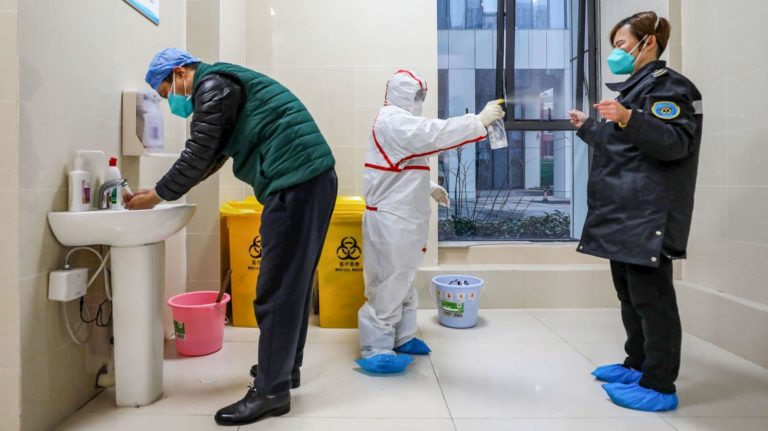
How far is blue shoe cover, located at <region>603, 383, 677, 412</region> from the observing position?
153cm

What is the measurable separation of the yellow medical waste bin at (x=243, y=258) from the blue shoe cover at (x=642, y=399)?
5.67ft

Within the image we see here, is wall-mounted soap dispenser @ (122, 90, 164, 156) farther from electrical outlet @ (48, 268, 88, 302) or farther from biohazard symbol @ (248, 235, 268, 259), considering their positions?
biohazard symbol @ (248, 235, 268, 259)

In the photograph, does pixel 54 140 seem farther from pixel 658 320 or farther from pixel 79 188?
pixel 658 320

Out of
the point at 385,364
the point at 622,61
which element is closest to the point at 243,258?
the point at 385,364

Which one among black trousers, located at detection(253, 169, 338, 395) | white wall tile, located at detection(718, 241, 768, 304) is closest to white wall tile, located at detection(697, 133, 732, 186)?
white wall tile, located at detection(718, 241, 768, 304)

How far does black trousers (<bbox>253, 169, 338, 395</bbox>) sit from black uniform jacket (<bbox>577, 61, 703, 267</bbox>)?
3.41ft

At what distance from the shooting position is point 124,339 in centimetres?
153

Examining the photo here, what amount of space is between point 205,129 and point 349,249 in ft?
3.93

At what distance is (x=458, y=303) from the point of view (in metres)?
2.42

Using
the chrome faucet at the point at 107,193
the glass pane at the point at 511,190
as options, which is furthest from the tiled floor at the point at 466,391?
the glass pane at the point at 511,190

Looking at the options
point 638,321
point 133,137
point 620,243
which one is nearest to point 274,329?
point 133,137

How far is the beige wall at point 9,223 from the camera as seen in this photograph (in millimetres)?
1232

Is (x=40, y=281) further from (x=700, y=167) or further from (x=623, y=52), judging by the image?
(x=700, y=167)

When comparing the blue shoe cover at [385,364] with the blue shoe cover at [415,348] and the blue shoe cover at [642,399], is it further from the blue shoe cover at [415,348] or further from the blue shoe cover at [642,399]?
the blue shoe cover at [642,399]
